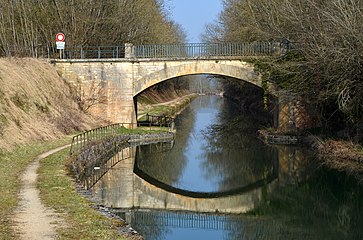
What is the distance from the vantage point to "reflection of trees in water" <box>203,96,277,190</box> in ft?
82.7

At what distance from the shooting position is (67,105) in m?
35.7

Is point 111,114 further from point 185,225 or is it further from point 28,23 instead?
point 185,225

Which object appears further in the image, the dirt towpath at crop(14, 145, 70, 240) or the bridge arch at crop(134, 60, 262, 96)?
the bridge arch at crop(134, 60, 262, 96)

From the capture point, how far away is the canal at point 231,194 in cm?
1611

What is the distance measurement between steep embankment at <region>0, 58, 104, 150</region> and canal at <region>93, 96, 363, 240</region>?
391 cm

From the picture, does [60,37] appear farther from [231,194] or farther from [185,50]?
[231,194]

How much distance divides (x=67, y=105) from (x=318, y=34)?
1634 centimetres

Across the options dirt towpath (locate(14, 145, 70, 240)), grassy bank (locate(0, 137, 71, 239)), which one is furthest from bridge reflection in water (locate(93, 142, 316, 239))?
dirt towpath (locate(14, 145, 70, 240))

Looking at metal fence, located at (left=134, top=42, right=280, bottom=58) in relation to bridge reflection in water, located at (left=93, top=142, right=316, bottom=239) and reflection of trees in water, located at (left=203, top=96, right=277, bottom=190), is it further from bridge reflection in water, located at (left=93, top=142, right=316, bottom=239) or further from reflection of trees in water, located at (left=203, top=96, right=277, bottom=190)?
bridge reflection in water, located at (left=93, top=142, right=316, bottom=239)

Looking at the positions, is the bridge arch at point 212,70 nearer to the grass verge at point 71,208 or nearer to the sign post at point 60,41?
the sign post at point 60,41

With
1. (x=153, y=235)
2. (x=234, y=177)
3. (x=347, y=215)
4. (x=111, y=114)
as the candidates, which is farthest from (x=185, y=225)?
(x=111, y=114)

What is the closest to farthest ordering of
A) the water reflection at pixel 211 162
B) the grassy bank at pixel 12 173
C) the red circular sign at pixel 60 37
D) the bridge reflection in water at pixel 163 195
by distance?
the grassy bank at pixel 12 173 < the bridge reflection in water at pixel 163 195 < the water reflection at pixel 211 162 < the red circular sign at pixel 60 37

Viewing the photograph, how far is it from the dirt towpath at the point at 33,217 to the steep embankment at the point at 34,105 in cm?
753

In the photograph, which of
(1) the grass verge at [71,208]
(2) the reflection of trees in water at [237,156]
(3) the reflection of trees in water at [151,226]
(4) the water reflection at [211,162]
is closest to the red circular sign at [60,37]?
(4) the water reflection at [211,162]
